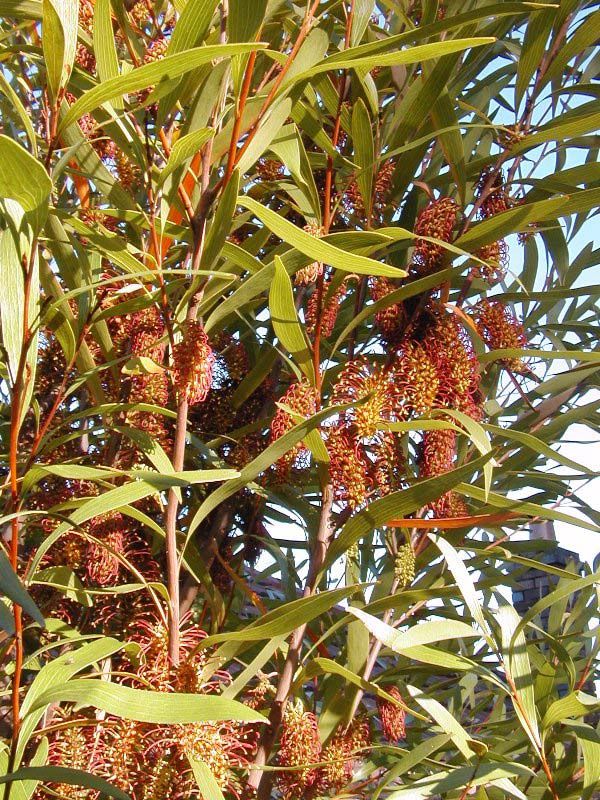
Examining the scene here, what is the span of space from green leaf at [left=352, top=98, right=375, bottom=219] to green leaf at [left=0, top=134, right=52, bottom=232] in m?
0.34

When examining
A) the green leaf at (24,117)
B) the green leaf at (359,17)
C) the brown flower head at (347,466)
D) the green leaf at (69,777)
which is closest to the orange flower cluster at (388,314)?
the brown flower head at (347,466)

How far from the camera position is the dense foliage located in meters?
0.54

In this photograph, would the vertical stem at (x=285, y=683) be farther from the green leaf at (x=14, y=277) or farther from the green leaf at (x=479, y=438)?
the green leaf at (x=14, y=277)

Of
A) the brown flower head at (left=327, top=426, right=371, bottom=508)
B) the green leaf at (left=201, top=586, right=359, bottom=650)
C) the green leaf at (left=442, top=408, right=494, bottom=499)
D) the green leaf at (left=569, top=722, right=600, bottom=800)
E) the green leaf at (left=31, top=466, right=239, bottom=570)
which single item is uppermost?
the green leaf at (left=442, top=408, right=494, bottom=499)

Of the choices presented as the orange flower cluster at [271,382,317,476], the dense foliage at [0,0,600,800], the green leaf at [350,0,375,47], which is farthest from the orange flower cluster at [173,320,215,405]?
the green leaf at [350,0,375,47]

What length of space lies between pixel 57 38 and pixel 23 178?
0.28ft

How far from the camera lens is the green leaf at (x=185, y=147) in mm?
538

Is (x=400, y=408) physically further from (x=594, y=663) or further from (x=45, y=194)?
(x=594, y=663)

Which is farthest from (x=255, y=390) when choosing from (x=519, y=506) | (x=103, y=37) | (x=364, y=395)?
(x=103, y=37)

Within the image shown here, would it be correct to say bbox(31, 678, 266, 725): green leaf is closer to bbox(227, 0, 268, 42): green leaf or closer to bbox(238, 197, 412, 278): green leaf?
bbox(238, 197, 412, 278): green leaf

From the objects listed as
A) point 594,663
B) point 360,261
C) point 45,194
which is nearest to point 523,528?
point 594,663

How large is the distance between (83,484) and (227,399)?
17 cm

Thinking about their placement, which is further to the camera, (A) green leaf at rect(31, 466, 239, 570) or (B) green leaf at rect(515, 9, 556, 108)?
(B) green leaf at rect(515, 9, 556, 108)

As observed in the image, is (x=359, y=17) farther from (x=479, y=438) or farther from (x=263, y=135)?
(x=479, y=438)
